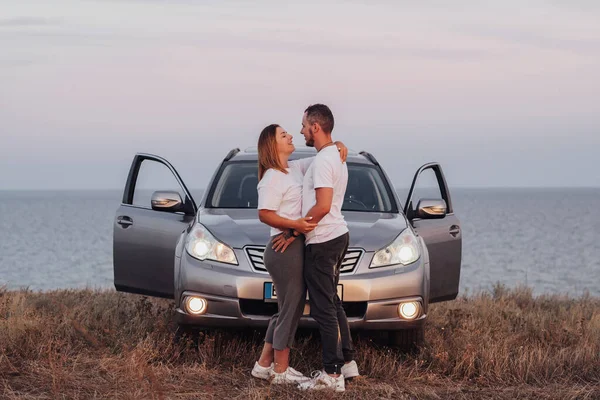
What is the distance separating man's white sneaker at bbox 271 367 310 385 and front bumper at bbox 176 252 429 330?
18.5 inches

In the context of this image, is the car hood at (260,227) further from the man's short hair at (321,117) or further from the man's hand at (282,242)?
the man's short hair at (321,117)

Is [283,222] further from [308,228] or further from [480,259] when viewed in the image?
[480,259]

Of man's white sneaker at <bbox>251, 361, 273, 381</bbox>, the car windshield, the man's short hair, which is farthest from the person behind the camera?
the car windshield

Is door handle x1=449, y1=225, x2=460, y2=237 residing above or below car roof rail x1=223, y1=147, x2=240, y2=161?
below

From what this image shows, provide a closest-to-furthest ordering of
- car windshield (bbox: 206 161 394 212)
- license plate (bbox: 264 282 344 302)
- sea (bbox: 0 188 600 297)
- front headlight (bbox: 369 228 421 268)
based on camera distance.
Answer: license plate (bbox: 264 282 344 302) < front headlight (bbox: 369 228 421 268) < car windshield (bbox: 206 161 394 212) < sea (bbox: 0 188 600 297)

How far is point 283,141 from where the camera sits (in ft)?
19.7

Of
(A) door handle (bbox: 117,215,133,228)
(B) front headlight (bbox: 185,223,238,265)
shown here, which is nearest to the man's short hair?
(B) front headlight (bbox: 185,223,238,265)

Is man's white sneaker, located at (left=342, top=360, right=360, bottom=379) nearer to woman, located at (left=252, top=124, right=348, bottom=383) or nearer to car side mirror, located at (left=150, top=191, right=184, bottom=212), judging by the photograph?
woman, located at (left=252, top=124, right=348, bottom=383)

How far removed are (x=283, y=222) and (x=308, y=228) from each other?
160 mm

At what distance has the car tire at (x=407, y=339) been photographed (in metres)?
7.24

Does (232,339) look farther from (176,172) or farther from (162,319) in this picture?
(176,172)

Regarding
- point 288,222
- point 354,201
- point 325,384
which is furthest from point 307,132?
point 354,201

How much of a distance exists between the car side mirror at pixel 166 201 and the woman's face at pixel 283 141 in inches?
76.2

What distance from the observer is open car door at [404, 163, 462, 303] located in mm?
7770
